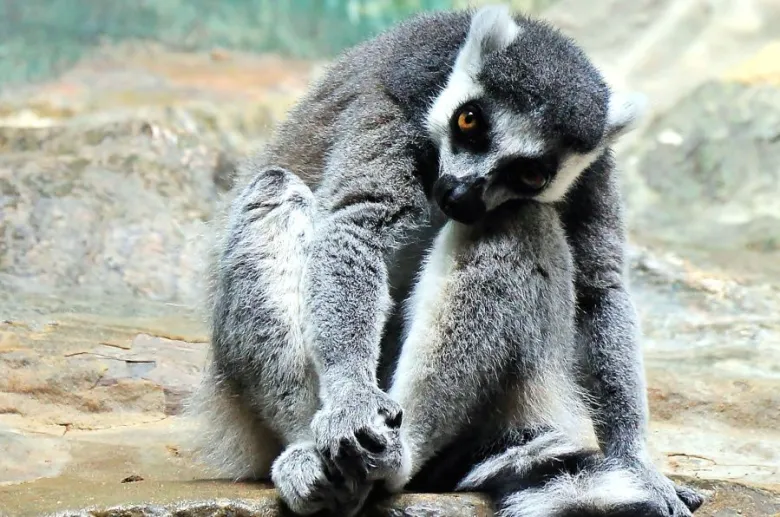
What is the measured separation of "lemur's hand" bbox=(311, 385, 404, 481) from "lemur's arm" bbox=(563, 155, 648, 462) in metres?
1.16

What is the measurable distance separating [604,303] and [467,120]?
3.43ft

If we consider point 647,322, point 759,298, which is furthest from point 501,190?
point 759,298

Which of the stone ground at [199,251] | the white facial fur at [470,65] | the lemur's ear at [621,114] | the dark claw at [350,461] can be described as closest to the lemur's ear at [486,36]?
the white facial fur at [470,65]

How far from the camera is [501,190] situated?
3.73m

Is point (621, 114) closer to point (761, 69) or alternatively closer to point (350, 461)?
point (350, 461)

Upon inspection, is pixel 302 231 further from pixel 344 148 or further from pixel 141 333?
pixel 141 333

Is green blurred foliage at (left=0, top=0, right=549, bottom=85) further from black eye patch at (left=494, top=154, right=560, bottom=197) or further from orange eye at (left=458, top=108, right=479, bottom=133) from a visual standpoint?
black eye patch at (left=494, top=154, right=560, bottom=197)

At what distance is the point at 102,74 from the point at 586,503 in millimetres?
9928

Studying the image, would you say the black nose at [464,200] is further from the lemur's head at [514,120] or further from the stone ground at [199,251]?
the stone ground at [199,251]

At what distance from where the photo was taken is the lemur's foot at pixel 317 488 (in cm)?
321

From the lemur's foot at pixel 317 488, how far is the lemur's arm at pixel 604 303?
1.26 meters

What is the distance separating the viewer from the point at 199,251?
24.4 ft

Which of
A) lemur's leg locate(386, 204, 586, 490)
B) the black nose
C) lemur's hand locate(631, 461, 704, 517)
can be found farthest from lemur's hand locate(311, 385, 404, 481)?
lemur's hand locate(631, 461, 704, 517)

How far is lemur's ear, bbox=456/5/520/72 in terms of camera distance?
13.0ft
